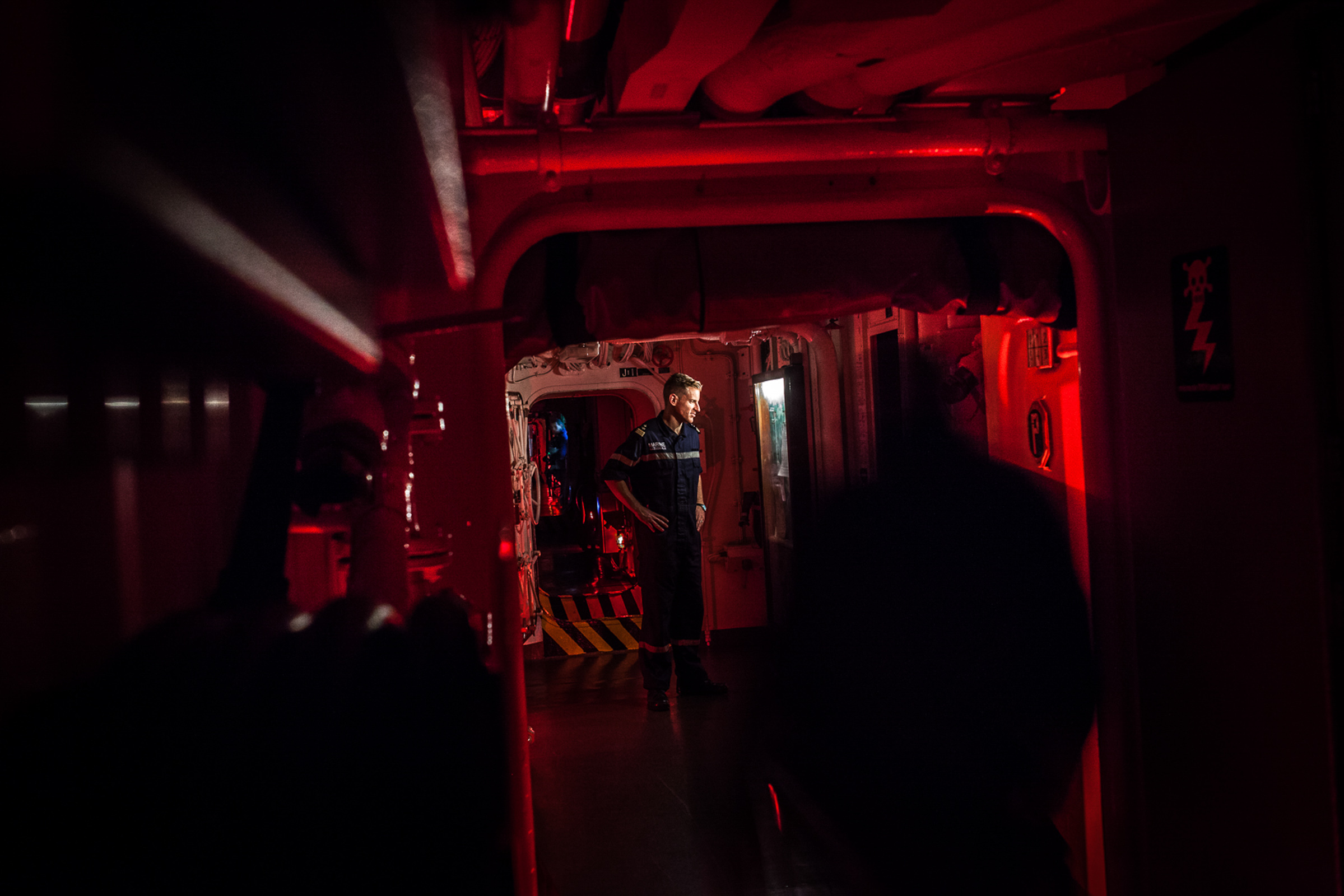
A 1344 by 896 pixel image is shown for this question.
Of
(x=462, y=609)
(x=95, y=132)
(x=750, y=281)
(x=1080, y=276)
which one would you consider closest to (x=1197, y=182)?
(x=1080, y=276)

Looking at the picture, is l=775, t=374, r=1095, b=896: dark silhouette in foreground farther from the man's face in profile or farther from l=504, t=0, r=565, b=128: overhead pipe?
the man's face in profile

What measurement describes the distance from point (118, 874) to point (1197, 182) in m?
2.46

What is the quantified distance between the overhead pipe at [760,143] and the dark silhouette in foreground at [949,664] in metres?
1.14

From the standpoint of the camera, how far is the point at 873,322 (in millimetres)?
5473

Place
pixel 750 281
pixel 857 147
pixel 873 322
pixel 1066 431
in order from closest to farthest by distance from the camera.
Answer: pixel 857 147 → pixel 750 281 → pixel 1066 431 → pixel 873 322

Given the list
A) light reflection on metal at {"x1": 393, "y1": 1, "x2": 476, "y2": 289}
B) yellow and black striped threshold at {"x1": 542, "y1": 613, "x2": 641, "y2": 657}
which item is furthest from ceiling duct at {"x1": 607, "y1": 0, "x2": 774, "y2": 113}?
yellow and black striped threshold at {"x1": 542, "y1": 613, "x2": 641, "y2": 657}

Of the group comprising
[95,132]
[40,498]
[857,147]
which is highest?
[857,147]

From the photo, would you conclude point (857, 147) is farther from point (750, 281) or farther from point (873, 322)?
point (873, 322)

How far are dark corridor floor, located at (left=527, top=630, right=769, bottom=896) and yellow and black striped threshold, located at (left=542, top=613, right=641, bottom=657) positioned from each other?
861mm

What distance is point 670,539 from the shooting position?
5.95 meters

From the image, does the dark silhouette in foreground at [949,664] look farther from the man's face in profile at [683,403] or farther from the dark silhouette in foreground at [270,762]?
the man's face in profile at [683,403]

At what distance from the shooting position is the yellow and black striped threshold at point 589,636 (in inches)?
297

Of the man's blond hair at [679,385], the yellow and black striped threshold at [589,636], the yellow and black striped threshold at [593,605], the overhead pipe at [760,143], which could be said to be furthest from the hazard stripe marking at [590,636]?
the overhead pipe at [760,143]

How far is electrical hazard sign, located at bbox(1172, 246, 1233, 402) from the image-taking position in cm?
204
